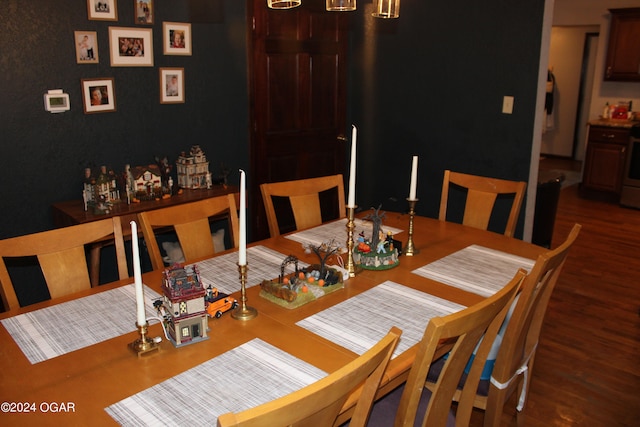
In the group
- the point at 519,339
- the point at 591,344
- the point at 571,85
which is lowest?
the point at 591,344

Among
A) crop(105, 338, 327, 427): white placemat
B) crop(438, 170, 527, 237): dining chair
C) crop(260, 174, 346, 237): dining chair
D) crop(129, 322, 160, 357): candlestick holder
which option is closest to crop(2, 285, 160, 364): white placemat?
crop(129, 322, 160, 357): candlestick holder

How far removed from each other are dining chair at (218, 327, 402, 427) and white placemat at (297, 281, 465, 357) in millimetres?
392

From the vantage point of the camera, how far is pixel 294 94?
14.6 ft

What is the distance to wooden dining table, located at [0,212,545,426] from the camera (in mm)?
1294

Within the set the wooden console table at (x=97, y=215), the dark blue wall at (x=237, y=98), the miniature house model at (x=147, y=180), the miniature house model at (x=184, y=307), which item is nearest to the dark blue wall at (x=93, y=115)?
the dark blue wall at (x=237, y=98)

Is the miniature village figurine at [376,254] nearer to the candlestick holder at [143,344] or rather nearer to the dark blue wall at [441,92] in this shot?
Answer: the candlestick holder at [143,344]

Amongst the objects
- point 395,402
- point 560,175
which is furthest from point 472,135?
point 395,402

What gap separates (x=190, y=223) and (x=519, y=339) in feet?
4.74

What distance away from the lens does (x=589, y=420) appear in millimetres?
2480

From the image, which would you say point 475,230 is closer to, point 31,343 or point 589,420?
point 589,420

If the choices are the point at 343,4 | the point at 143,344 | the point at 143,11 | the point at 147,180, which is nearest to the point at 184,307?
the point at 143,344

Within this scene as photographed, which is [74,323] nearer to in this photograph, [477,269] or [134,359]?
[134,359]

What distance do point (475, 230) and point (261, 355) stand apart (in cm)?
153

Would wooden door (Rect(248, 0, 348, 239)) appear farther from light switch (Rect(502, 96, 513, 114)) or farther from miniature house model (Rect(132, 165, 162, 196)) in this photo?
light switch (Rect(502, 96, 513, 114))
